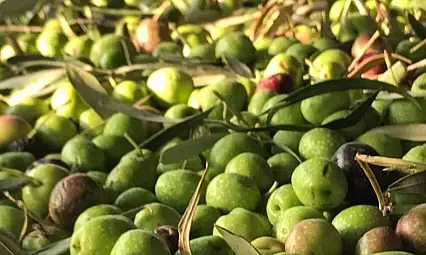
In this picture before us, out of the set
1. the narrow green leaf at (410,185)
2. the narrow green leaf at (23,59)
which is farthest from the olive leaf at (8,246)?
the narrow green leaf at (23,59)

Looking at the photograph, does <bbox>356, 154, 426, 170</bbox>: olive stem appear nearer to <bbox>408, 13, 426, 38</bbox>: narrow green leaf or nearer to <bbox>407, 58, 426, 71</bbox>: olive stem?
<bbox>407, 58, 426, 71</bbox>: olive stem

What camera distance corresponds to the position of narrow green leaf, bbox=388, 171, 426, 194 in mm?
793

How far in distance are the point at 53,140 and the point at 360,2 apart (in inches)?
22.7

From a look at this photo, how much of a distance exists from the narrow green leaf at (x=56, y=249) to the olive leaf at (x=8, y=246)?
0.02 meters

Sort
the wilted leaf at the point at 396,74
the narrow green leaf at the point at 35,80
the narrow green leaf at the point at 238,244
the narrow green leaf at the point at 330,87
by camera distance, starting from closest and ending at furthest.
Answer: the narrow green leaf at the point at 238,244
the narrow green leaf at the point at 330,87
the wilted leaf at the point at 396,74
the narrow green leaf at the point at 35,80

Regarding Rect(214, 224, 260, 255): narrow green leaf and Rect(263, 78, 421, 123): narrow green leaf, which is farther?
Rect(263, 78, 421, 123): narrow green leaf

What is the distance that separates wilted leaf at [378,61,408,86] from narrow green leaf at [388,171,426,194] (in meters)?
0.34

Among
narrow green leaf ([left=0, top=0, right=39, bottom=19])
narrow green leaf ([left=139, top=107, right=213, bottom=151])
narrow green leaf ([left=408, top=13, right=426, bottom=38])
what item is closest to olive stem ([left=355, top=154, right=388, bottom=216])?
narrow green leaf ([left=139, top=107, right=213, bottom=151])

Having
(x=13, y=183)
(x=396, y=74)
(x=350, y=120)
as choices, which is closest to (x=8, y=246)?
(x=13, y=183)

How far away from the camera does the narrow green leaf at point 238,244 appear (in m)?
0.69

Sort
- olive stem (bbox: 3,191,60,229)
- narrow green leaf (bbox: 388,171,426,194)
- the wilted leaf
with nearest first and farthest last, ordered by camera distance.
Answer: narrow green leaf (bbox: 388,171,426,194)
olive stem (bbox: 3,191,60,229)
the wilted leaf

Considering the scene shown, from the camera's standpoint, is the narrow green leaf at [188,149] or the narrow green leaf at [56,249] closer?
the narrow green leaf at [56,249]

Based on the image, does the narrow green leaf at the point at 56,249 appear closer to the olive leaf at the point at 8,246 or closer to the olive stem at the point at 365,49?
the olive leaf at the point at 8,246

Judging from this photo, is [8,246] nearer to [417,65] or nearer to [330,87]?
[330,87]
